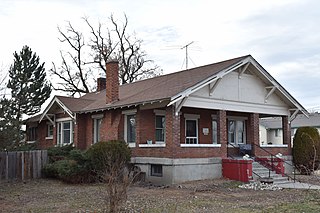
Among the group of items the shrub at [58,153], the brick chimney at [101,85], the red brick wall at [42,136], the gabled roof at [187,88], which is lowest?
the shrub at [58,153]

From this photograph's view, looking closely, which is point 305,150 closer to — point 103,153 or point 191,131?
point 191,131

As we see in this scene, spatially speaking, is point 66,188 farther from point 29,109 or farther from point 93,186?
point 29,109

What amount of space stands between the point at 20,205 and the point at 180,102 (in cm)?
845

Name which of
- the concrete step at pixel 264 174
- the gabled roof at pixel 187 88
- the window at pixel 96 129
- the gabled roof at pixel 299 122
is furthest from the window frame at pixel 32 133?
the gabled roof at pixel 299 122

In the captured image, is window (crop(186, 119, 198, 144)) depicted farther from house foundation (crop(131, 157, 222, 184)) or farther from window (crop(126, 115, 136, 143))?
window (crop(126, 115, 136, 143))

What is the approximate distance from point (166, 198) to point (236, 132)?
1153 centimetres

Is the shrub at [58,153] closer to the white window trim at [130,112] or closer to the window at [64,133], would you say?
the window at [64,133]

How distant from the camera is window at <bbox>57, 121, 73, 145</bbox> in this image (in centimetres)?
2664

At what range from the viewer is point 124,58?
4806 cm

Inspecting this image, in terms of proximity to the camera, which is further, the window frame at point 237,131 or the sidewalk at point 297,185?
the window frame at point 237,131

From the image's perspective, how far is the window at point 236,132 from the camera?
24.1m

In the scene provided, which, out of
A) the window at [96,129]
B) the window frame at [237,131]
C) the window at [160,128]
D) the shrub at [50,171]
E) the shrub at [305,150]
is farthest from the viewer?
the window at [96,129]

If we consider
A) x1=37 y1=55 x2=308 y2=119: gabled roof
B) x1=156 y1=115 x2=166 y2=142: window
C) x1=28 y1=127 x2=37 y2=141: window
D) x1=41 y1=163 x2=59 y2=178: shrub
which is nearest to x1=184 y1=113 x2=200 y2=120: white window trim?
x1=156 y1=115 x2=166 y2=142: window

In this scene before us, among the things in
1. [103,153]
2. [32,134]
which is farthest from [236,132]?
[32,134]
